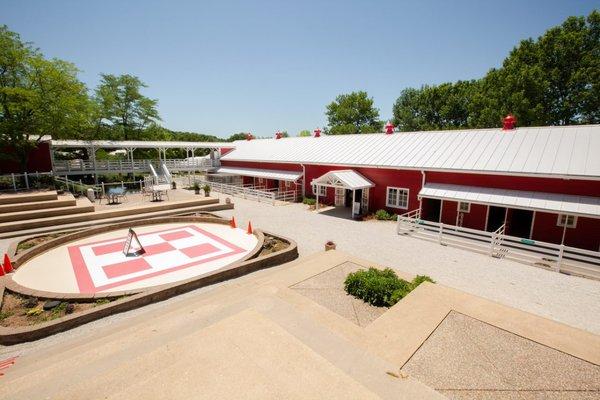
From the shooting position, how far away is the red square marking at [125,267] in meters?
10.1

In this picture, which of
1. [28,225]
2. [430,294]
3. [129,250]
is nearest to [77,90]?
[28,225]

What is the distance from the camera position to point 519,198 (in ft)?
42.5

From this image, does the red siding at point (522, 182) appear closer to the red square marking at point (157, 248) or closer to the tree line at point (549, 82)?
the red square marking at point (157, 248)

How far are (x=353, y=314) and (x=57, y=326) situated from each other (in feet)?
23.6

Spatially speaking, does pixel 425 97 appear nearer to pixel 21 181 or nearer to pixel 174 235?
pixel 174 235

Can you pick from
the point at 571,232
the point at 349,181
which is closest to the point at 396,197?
the point at 349,181

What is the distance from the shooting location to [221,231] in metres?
15.2

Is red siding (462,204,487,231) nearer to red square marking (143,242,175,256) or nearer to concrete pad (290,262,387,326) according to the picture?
concrete pad (290,262,387,326)

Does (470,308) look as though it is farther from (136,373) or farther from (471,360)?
(136,373)

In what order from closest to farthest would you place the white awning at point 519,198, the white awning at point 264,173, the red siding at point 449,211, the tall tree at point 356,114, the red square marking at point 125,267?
1. the red square marking at point 125,267
2. the white awning at point 519,198
3. the red siding at point 449,211
4. the white awning at point 264,173
5. the tall tree at point 356,114

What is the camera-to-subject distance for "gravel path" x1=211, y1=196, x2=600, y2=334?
26.8 ft

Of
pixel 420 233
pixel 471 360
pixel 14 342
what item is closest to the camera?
pixel 471 360

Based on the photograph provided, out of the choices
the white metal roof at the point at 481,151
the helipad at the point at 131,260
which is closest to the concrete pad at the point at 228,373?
the helipad at the point at 131,260

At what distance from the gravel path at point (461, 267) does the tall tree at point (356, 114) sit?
127 ft
